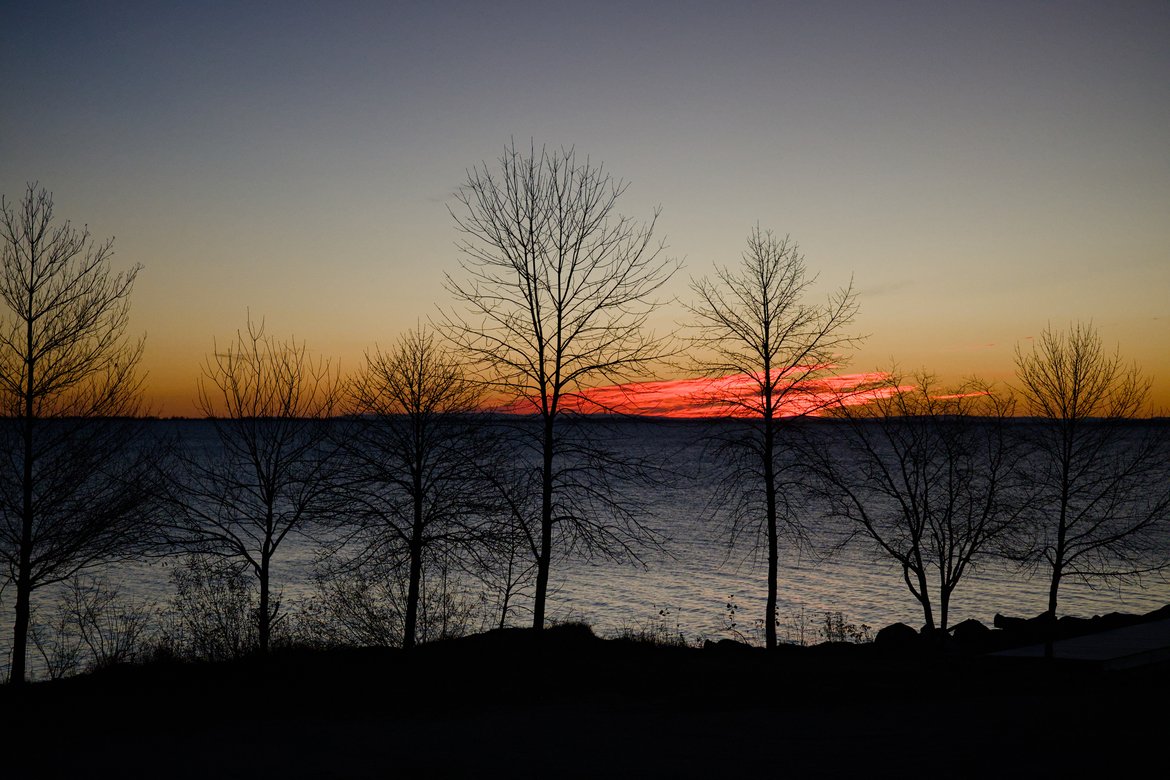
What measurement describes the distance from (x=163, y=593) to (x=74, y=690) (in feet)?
71.4

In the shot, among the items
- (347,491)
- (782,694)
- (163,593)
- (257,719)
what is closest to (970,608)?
(782,694)

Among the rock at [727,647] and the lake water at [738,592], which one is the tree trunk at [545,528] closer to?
the rock at [727,647]

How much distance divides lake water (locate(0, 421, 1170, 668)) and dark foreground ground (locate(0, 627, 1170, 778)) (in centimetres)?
1305

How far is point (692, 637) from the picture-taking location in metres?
27.0

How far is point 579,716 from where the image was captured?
1135 cm

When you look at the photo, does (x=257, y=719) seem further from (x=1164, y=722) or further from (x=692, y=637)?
(x=692, y=637)

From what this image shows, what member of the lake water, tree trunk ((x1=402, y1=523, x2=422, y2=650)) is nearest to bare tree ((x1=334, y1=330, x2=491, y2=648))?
tree trunk ((x1=402, y1=523, x2=422, y2=650))

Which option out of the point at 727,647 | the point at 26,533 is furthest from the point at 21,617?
the point at 727,647

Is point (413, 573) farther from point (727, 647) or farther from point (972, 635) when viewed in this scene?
point (972, 635)

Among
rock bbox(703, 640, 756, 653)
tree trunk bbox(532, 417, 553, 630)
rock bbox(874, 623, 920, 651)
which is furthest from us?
rock bbox(874, 623, 920, 651)

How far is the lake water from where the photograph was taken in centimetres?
2984

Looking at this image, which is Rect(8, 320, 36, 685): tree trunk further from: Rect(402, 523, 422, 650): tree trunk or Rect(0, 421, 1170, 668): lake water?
Rect(0, 421, 1170, 668): lake water

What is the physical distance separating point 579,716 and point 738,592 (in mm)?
24973

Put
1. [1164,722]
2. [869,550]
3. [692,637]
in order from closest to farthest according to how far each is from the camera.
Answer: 1. [1164,722]
2. [692,637]
3. [869,550]
